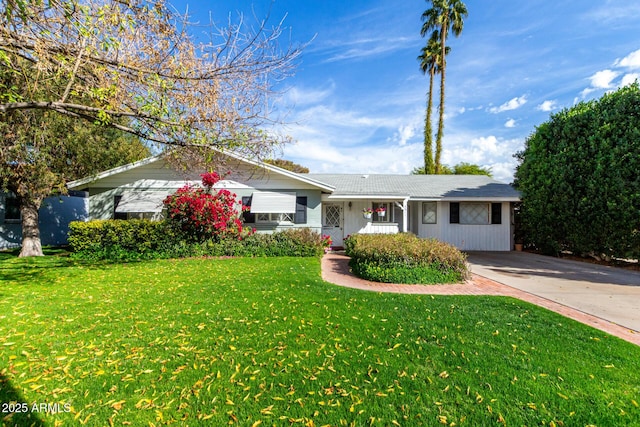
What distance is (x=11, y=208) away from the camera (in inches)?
634

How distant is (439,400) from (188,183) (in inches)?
541

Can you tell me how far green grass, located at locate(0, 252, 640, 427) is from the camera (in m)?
2.77

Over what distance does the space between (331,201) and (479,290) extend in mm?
10118

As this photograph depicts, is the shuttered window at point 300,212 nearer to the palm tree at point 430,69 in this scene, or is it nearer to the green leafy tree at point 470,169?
the palm tree at point 430,69

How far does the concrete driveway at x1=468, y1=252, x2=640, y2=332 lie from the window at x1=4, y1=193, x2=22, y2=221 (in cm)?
2375

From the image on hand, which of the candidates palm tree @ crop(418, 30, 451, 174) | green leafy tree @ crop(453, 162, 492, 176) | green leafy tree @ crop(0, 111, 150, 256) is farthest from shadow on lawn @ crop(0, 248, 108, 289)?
green leafy tree @ crop(453, 162, 492, 176)

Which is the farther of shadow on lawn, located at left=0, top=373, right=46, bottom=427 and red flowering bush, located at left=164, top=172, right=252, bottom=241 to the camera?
red flowering bush, located at left=164, top=172, right=252, bottom=241

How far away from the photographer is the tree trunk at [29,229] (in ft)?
43.4

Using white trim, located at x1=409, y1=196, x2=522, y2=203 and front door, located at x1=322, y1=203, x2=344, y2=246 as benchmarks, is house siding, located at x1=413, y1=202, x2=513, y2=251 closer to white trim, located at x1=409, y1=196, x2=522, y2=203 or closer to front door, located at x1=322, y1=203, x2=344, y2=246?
white trim, located at x1=409, y1=196, x2=522, y2=203

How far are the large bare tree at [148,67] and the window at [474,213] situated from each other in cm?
1221

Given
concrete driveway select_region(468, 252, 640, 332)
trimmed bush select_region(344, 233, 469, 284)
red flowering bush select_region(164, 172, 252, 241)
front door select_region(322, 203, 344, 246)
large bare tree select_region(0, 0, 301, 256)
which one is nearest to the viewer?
large bare tree select_region(0, 0, 301, 256)

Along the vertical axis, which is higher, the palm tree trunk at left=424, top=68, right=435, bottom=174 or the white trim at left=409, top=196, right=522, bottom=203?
the palm tree trunk at left=424, top=68, right=435, bottom=174

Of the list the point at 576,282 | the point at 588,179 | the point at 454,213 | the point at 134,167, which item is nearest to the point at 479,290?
the point at 576,282

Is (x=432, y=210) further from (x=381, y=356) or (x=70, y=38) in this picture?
(x=70, y=38)
